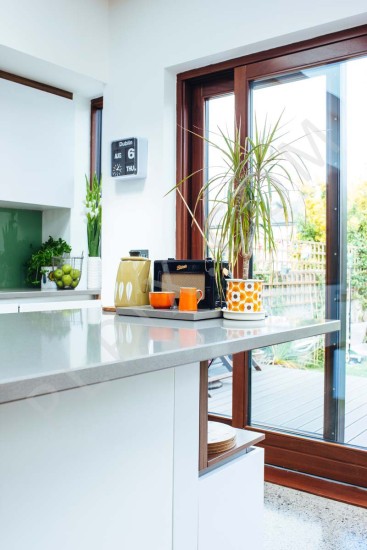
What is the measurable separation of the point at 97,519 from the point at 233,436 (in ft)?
1.80

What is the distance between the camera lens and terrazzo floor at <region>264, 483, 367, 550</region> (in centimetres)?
200

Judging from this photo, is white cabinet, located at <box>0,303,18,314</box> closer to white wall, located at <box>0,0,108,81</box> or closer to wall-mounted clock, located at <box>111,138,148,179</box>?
wall-mounted clock, located at <box>111,138,148,179</box>

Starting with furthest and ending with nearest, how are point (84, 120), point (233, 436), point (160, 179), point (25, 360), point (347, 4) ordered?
point (84, 120), point (160, 179), point (347, 4), point (233, 436), point (25, 360)

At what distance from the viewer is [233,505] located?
1497 millimetres

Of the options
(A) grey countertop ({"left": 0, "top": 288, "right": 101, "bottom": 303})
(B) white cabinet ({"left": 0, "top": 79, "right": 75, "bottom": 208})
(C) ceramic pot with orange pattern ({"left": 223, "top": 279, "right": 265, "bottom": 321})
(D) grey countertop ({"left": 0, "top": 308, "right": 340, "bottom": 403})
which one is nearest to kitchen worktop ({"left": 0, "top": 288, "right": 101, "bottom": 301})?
(A) grey countertop ({"left": 0, "top": 288, "right": 101, "bottom": 303})

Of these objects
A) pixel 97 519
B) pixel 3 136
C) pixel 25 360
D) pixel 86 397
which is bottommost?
pixel 97 519

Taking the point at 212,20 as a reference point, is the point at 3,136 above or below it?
below

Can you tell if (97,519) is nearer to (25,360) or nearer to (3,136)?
(25,360)

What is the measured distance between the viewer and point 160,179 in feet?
10.2

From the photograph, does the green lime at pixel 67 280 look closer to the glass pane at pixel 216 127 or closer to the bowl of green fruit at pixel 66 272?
the bowl of green fruit at pixel 66 272

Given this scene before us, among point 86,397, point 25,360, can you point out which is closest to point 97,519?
point 86,397

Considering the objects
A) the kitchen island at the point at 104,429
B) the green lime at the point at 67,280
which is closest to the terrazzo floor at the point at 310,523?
the kitchen island at the point at 104,429

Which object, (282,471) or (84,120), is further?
(84,120)

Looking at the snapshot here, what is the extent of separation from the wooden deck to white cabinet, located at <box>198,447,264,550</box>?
105 cm
